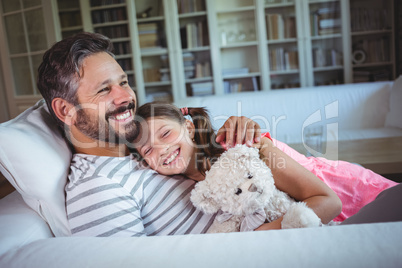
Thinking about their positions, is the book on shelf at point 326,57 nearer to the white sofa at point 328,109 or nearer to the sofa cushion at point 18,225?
the white sofa at point 328,109

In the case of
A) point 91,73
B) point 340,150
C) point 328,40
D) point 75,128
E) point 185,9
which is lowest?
point 340,150

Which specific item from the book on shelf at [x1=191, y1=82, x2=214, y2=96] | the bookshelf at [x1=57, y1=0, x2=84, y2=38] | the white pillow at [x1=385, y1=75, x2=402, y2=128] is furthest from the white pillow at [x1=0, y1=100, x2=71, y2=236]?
the bookshelf at [x1=57, y1=0, x2=84, y2=38]

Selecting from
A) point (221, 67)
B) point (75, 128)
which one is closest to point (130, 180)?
point (75, 128)

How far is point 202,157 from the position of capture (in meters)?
1.08

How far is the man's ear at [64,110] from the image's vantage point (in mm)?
1079

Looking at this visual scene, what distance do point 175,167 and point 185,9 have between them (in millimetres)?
3198

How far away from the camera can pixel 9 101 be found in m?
3.71

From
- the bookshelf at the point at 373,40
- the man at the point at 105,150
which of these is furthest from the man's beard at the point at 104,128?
the bookshelf at the point at 373,40

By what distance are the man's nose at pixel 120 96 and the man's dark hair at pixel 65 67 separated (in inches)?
4.5

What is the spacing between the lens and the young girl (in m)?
0.89

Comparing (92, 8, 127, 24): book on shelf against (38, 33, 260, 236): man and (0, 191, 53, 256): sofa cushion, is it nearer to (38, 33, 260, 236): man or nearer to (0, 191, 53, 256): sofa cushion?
(38, 33, 260, 236): man

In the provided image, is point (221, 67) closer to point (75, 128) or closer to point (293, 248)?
point (75, 128)

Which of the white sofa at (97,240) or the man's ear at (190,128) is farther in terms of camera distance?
the man's ear at (190,128)

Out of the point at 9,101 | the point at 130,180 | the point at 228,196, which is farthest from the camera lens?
the point at 9,101
